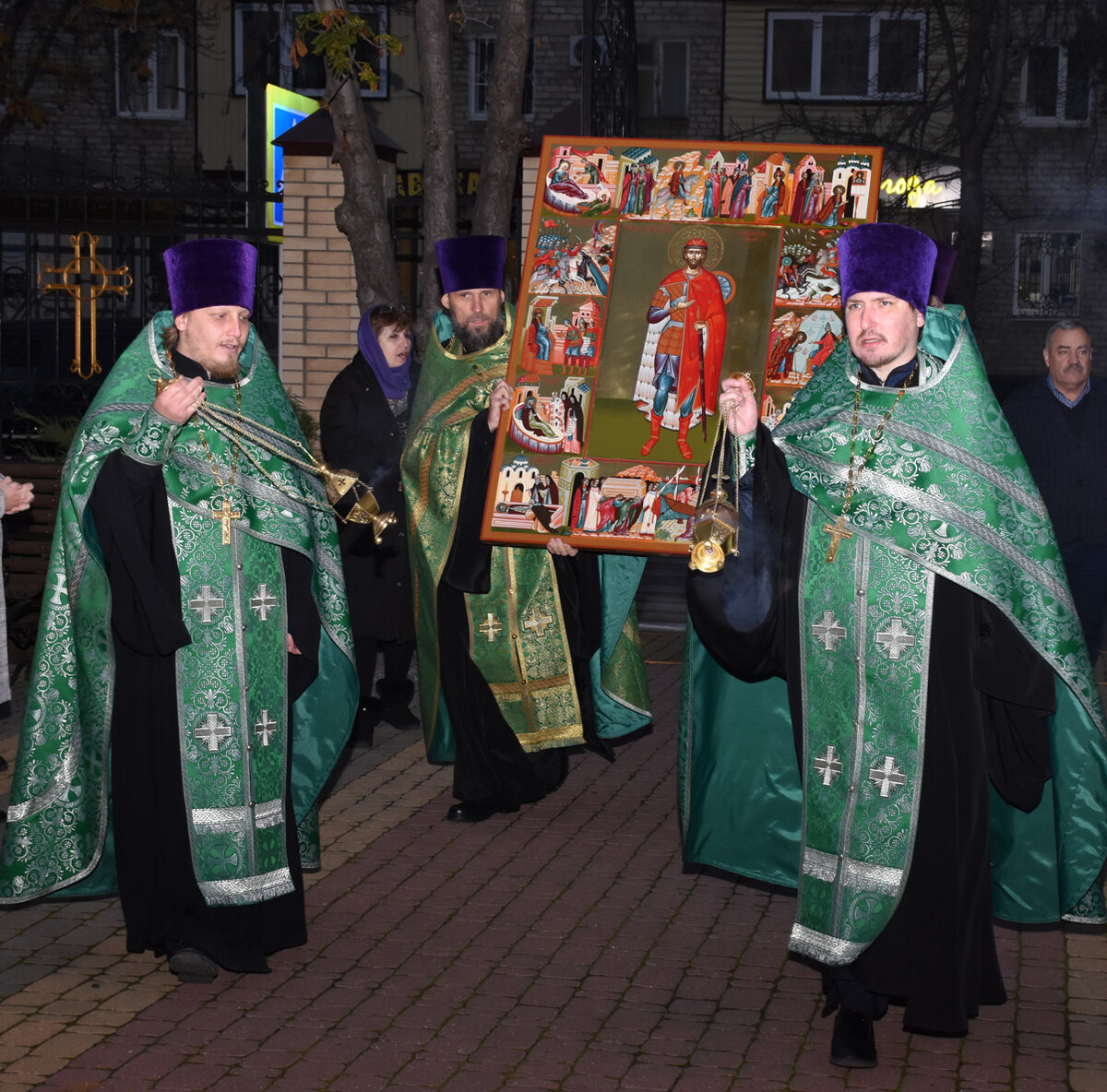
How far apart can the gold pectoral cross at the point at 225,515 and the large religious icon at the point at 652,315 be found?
121cm

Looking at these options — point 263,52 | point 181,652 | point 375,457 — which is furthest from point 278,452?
point 263,52

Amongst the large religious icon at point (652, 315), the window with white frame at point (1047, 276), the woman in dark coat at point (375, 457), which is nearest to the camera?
the large religious icon at point (652, 315)

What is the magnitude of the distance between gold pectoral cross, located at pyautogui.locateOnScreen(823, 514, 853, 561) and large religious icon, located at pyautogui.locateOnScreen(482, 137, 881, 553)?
1097 mm

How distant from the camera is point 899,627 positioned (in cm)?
467

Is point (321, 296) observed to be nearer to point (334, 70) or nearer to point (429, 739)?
point (334, 70)

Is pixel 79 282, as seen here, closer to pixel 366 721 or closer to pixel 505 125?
pixel 505 125

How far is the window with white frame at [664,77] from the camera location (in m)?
28.1

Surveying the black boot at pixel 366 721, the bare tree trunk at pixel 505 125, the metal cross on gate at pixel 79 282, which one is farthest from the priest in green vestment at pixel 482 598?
the metal cross on gate at pixel 79 282

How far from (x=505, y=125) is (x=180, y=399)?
658 cm

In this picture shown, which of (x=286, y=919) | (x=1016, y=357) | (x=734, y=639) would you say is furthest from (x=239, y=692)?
(x=1016, y=357)

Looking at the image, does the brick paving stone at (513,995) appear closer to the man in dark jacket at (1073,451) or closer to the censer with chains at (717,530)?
the censer with chains at (717,530)

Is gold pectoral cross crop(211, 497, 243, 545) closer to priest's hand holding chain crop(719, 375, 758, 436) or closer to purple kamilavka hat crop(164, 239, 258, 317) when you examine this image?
purple kamilavka hat crop(164, 239, 258, 317)

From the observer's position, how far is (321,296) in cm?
1248

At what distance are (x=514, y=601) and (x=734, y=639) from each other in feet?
8.32
